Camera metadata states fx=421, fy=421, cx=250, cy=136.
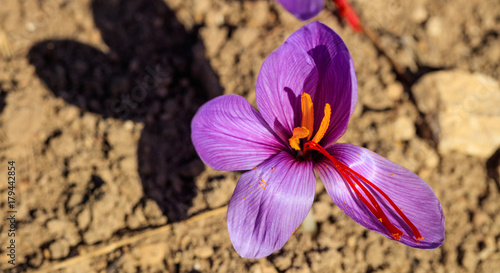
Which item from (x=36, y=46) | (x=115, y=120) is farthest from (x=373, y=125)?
(x=36, y=46)

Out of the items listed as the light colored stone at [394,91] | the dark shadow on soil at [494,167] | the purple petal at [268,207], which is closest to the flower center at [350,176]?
the purple petal at [268,207]

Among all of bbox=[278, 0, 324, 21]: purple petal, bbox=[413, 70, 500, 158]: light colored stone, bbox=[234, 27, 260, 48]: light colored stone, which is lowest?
bbox=[413, 70, 500, 158]: light colored stone

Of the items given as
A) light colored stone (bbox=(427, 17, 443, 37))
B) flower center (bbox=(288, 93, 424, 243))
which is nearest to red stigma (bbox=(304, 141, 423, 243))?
flower center (bbox=(288, 93, 424, 243))

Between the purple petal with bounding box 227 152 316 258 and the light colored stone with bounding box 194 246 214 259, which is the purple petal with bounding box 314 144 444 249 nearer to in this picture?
the purple petal with bounding box 227 152 316 258

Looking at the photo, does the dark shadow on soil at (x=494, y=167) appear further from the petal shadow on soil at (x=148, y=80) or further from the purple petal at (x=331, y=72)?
the petal shadow on soil at (x=148, y=80)

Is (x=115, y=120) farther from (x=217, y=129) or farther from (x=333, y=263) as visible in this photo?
(x=333, y=263)
